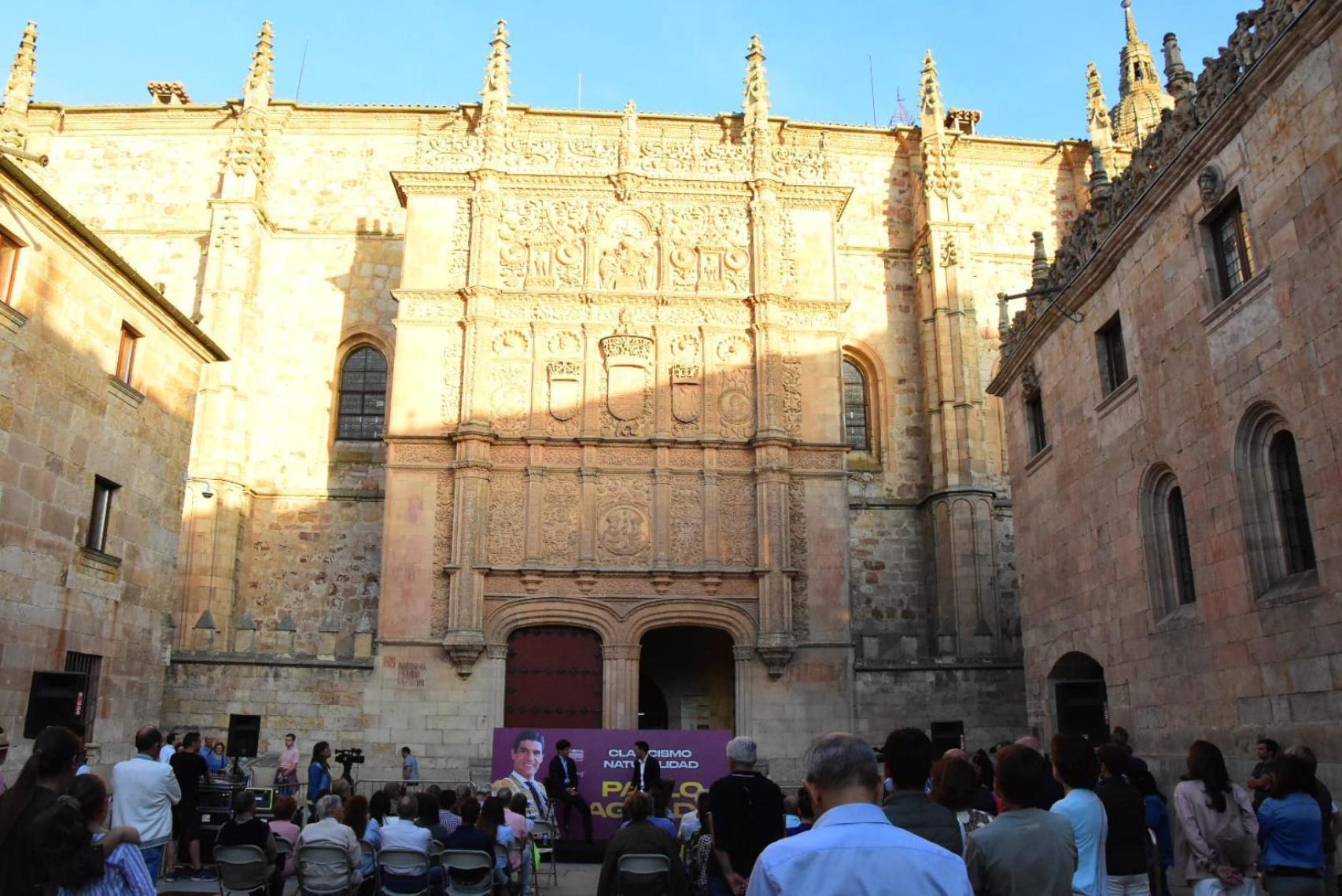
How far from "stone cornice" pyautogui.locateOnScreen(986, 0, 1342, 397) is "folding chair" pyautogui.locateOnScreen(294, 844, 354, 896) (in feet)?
37.4

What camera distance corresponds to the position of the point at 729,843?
271 inches

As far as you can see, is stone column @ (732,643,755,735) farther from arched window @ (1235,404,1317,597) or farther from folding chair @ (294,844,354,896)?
folding chair @ (294,844,354,896)

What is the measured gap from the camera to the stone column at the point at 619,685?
22578 mm

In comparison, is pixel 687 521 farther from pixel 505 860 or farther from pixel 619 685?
pixel 505 860

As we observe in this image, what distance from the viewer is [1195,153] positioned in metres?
12.9

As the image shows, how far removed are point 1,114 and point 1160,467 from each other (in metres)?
29.3

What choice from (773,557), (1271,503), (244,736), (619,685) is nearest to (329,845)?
(1271,503)

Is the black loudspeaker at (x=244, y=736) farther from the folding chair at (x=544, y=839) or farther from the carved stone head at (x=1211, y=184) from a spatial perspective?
the carved stone head at (x=1211, y=184)

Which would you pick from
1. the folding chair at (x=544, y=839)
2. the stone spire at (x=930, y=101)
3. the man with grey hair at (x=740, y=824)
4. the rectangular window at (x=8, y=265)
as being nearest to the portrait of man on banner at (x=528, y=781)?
the folding chair at (x=544, y=839)

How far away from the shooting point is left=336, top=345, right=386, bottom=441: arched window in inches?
1150

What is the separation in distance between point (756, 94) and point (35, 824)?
25.2 m

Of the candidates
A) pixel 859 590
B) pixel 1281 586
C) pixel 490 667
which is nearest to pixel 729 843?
pixel 1281 586

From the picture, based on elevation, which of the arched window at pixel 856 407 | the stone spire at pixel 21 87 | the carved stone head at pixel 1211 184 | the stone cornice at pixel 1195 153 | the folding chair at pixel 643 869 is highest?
the stone spire at pixel 21 87

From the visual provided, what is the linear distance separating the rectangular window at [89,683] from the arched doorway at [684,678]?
42.5 feet
